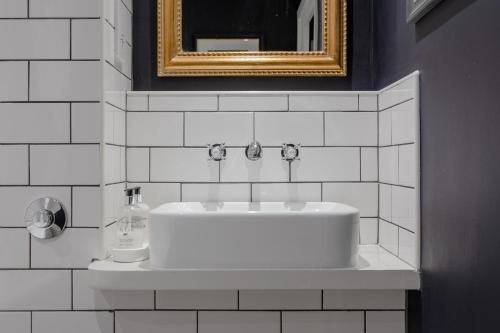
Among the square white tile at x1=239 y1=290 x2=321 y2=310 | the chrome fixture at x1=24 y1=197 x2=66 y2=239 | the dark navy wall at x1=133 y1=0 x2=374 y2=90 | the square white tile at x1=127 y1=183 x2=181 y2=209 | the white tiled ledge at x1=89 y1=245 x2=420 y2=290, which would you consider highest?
the dark navy wall at x1=133 y1=0 x2=374 y2=90

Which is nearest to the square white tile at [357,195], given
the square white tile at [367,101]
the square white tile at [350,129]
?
the square white tile at [350,129]

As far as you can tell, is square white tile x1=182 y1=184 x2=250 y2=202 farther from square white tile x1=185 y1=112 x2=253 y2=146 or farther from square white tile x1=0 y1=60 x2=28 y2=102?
square white tile x1=0 y1=60 x2=28 y2=102

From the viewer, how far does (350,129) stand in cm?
132

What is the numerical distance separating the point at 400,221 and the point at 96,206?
77 centimetres

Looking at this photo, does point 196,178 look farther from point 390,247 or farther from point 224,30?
point 390,247

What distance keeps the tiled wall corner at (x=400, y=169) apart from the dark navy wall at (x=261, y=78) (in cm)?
14

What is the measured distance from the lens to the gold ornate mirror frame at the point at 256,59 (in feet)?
4.43

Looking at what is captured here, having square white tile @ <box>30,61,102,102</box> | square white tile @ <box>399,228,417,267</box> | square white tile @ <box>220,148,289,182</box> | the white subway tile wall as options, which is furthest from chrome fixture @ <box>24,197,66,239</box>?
square white tile @ <box>399,228,417,267</box>

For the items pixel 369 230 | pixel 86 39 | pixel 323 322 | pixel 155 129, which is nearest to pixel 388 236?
pixel 369 230

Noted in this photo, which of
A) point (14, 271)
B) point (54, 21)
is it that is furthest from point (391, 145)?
point (14, 271)

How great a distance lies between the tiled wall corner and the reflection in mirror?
311mm

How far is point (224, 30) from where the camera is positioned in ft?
4.47

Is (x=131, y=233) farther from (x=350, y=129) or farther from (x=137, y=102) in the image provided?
(x=350, y=129)

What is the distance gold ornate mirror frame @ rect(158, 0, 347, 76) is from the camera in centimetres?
135
